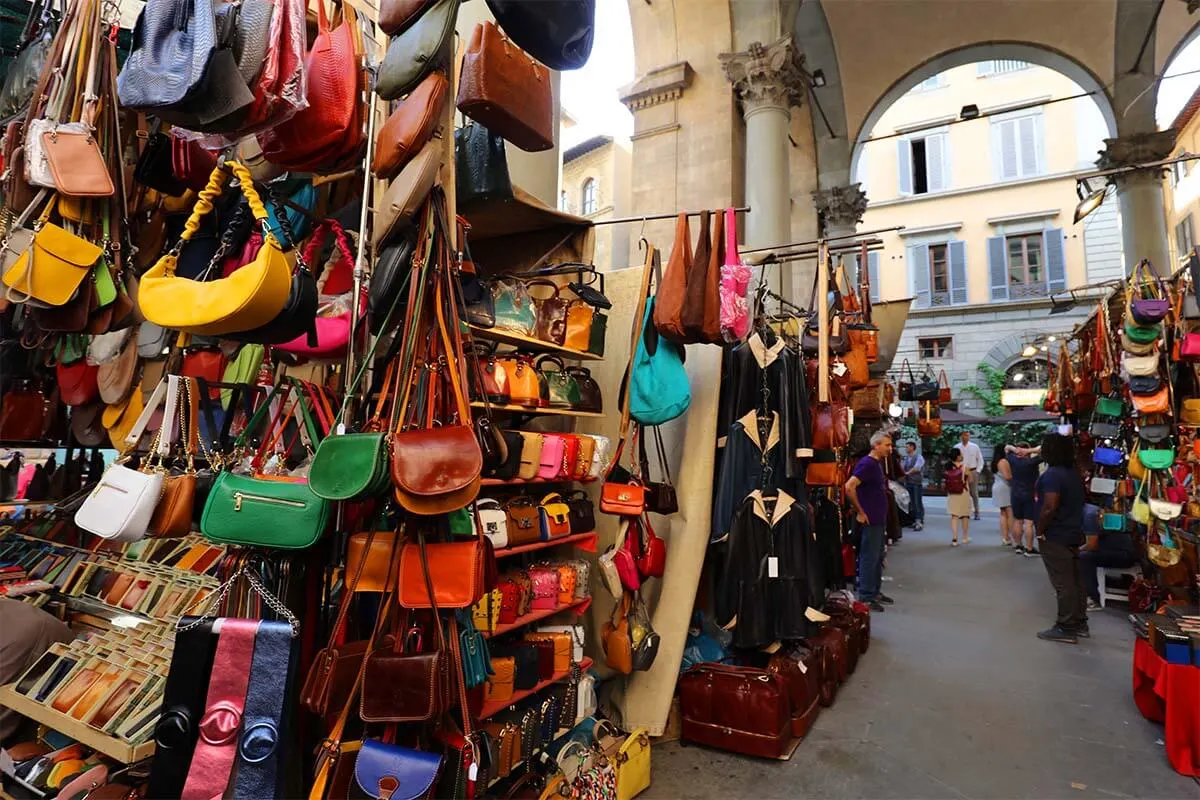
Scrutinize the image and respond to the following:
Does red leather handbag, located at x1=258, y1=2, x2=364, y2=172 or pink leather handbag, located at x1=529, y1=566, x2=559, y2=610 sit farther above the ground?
red leather handbag, located at x1=258, y1=2, x2=364, y2=172

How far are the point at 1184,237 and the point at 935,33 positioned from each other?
46.3 feet

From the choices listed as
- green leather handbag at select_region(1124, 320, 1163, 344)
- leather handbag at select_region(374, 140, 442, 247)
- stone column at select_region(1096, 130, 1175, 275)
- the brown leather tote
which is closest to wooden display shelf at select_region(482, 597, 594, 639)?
the brown leather tote

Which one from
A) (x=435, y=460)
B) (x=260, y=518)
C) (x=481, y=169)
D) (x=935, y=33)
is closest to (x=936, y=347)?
(x=935, y=33)

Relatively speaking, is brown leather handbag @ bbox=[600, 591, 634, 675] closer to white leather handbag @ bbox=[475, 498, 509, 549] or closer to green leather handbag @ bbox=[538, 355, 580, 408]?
white leather handbag @ bbox=[475, 498, 509, 549]

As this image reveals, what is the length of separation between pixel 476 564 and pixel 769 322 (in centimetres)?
410

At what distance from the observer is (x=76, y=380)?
3332mm

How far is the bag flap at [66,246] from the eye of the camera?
2344 mm

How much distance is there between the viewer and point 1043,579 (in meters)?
9.26

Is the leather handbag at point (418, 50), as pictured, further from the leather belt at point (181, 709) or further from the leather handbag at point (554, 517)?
the leather handbag at point (554, 517)

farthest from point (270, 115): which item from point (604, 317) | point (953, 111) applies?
point (953, 111)

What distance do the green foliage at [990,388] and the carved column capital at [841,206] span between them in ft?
48.7

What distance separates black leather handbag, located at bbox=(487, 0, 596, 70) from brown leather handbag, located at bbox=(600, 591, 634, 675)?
2902mm

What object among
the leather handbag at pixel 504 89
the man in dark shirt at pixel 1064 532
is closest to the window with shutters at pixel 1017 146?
the man in dark shirt at pixel 1064 532

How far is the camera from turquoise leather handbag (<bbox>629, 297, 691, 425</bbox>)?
383 centimetres
